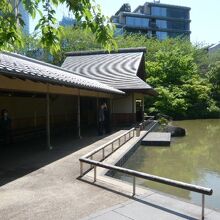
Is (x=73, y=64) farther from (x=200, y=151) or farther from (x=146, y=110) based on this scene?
(x=200, y=151)

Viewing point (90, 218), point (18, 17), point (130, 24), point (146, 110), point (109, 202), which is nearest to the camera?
point (18, 17)

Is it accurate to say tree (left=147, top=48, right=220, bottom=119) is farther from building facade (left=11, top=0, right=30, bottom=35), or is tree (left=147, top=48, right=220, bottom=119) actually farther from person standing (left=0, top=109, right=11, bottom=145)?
building facade (left=11, top=0, right=30, bottom=35)

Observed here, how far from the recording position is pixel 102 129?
15.9m

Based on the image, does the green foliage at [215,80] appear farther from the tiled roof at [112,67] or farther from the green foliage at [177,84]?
the tiled roof at [112,67]

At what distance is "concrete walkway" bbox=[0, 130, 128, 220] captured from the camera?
513cm

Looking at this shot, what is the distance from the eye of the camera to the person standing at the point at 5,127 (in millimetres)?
11930

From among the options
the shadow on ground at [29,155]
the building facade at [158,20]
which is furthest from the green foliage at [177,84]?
the building facade at [158,20]

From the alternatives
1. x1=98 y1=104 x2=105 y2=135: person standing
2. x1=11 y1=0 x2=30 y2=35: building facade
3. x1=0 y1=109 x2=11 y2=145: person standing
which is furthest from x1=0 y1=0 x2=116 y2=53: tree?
x1=98 y1=104 x2=105 y2=135: person standing

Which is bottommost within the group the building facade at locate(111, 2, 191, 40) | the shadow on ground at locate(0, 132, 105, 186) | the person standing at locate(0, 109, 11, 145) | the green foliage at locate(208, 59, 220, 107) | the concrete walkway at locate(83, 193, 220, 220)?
the concrete walkway at locate(83, 193, 220, 220)

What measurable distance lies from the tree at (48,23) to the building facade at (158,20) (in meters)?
79.0

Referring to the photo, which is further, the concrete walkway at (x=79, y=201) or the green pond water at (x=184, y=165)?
the green pond water at (x=184, y=165)

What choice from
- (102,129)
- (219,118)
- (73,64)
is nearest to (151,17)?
(219,118)

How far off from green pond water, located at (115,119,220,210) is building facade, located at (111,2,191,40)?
68.9m

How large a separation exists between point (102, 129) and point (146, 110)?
54.8 ft
